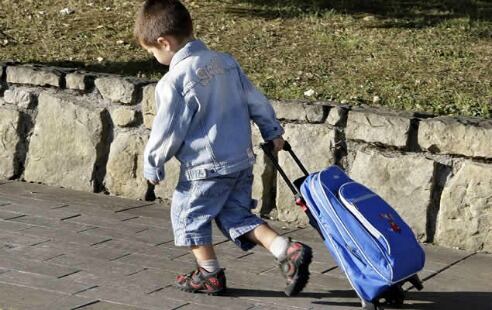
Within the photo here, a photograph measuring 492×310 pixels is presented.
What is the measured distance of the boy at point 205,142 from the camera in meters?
4.93

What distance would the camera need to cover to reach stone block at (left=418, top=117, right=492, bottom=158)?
5875mm

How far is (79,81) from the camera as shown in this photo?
281 inches

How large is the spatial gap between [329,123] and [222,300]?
5.41ft

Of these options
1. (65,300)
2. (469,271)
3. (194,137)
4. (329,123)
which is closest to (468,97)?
(329,123)

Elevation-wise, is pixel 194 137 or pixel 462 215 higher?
pixel 194 137

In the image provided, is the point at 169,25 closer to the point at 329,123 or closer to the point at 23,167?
the point at 329,123

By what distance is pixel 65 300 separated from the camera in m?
4.96

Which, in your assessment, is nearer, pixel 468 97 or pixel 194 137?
pixel 194 137

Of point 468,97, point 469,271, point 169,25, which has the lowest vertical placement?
point 469,271

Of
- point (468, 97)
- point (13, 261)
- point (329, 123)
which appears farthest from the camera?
point (468, 97)

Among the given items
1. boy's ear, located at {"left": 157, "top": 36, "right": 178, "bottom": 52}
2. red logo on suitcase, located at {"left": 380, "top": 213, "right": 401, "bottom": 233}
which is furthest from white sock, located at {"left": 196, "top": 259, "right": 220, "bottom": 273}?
boy's ear, located at {"left": 157, "top": 36, "right": 178, "bottom": 52}

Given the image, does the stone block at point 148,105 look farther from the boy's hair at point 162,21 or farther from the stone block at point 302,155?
the boy's hair at point 162,21

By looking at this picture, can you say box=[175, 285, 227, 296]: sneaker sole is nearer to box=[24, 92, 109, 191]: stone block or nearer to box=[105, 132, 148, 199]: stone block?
box=[105, 132, 148, 199]: stone block

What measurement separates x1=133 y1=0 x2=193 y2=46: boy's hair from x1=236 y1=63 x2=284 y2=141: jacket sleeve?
0.33 m
